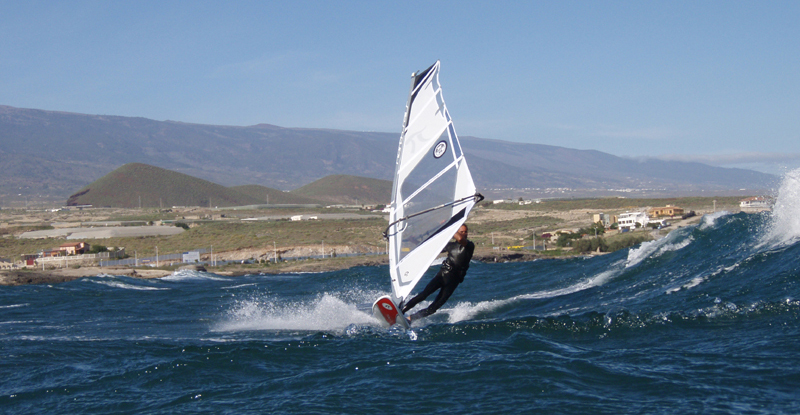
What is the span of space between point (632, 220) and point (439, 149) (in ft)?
118

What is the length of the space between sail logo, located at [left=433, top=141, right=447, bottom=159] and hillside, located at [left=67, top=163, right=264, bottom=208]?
145393 mm

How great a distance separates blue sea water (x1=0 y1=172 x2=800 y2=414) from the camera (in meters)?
6.41

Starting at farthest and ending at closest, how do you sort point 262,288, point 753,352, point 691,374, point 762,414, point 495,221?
point 495,221
point 262,288
point 753,352
point 691,374
point 762,414

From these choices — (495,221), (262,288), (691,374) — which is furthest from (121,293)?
(495,221)

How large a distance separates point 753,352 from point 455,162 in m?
4.47

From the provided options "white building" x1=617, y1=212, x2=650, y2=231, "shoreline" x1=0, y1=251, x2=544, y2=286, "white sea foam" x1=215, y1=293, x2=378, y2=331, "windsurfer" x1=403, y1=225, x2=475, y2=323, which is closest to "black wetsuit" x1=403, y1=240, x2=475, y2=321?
"windsurfer" x1=403, y1=225, x2=475, y2=323

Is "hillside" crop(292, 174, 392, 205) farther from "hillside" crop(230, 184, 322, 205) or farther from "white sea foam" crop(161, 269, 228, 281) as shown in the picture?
"white sea foam" crop(161, 269, 228, 281)

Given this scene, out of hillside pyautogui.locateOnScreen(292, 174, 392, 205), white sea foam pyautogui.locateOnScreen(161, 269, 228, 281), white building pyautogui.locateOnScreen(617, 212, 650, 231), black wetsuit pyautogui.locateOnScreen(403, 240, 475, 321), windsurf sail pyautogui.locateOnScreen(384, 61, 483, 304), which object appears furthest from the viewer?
hillside pyautogui.locateOnScreen(292, 174, 392, 205)

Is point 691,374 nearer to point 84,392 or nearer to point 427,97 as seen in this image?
point 427,97

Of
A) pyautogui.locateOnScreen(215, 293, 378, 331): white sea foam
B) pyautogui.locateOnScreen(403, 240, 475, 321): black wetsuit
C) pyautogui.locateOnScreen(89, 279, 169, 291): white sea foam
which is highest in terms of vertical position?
pyautogui.locateOnScreen(403, 240, 475, 321): black wetsuit

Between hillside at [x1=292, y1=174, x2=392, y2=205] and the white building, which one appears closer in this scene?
the white building

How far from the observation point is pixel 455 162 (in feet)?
32.3

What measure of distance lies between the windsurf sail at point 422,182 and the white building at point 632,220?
109 feet

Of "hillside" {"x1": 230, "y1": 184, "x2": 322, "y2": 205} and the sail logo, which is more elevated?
the sail logo
